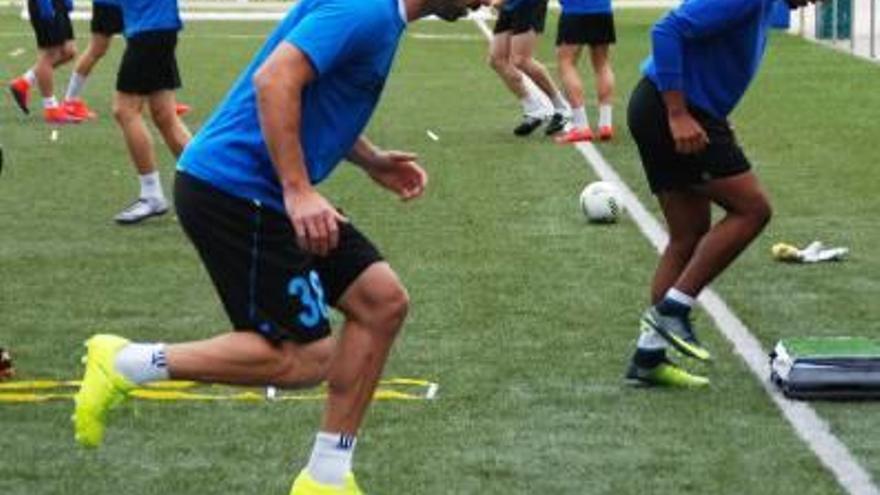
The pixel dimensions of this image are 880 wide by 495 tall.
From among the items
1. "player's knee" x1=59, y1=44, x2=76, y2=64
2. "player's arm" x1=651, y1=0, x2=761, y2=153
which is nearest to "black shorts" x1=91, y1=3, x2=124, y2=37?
"player's knee" x1=59, y1=44, x2=76, y2=64

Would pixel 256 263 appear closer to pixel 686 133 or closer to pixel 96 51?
pixel 686 133

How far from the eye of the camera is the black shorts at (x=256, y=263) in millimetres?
5395

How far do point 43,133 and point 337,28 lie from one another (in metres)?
12.6

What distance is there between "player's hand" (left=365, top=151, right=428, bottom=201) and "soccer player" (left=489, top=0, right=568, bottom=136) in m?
10.7

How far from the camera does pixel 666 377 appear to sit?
7.36 m

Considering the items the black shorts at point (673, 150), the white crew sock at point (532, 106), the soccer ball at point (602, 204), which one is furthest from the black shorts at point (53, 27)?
the black shorts at point (673, 150)

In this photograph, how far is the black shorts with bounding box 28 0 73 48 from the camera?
60.1 ft

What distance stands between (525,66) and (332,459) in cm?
1153

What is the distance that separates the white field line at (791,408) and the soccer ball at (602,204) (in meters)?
0.17

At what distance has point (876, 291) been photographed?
30.8 feet

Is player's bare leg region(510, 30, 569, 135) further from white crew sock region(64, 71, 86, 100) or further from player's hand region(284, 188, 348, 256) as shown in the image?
player's hand region(284, 188, 348, 256)

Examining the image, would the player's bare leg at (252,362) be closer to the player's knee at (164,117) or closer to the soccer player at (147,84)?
the soccer player at (147,84)

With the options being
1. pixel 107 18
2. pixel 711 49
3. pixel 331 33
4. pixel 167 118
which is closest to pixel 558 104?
pixel 107 18

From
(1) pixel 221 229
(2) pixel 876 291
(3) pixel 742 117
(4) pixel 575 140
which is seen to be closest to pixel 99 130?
(4) pixel 575 140
